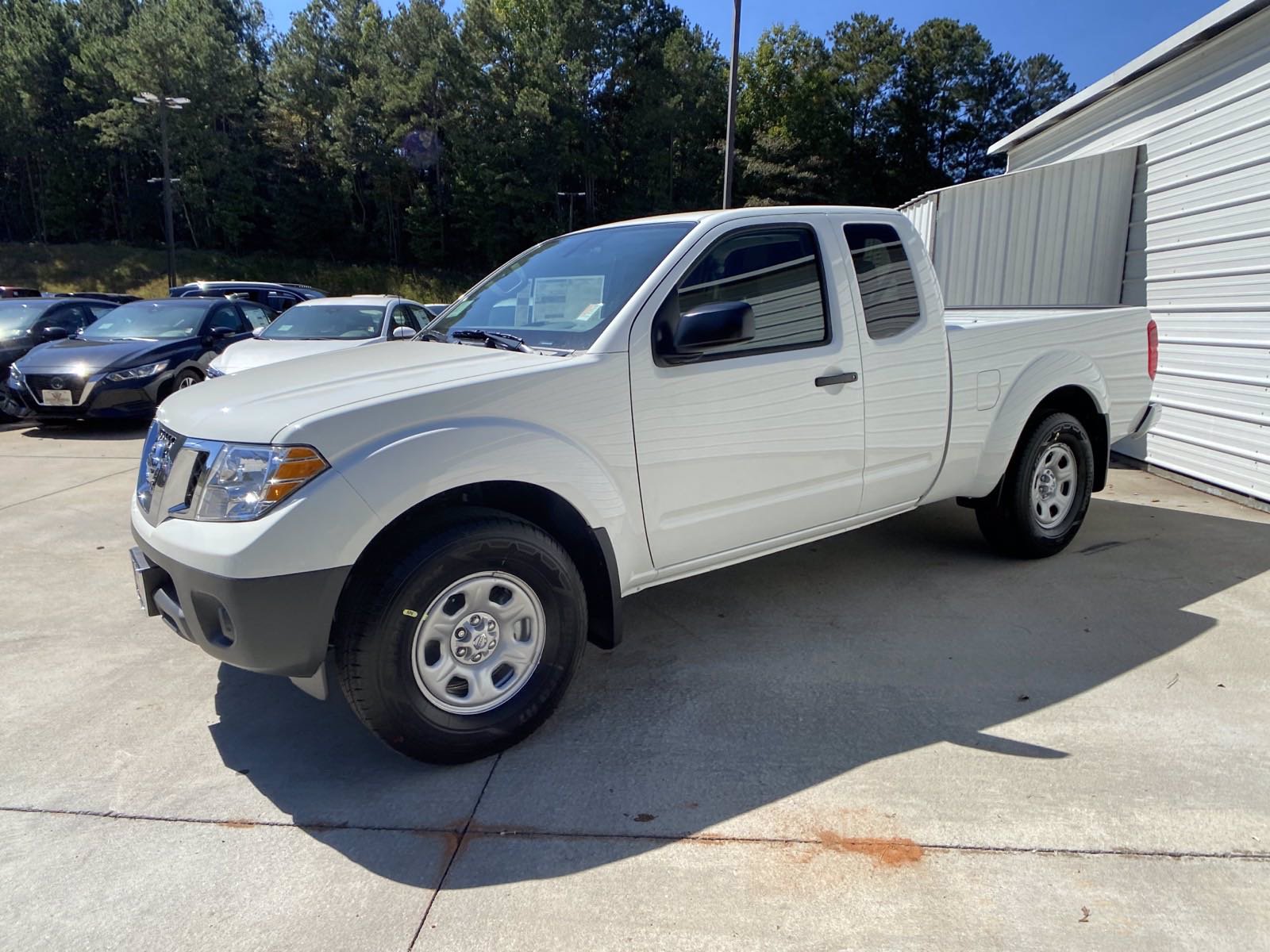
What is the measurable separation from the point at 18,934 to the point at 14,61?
61623 millimetres

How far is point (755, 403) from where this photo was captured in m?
3.51

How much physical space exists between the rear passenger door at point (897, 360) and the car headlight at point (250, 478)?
2465 millimetres

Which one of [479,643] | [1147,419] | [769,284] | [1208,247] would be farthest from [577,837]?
[1208,247]

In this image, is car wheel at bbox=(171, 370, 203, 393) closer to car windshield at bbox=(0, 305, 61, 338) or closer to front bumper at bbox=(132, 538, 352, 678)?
car windshield at bbox=(0, 305, 61, 338)

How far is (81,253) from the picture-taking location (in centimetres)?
4619

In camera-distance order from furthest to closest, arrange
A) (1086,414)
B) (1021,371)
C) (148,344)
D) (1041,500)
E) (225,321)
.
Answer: (225,321) < (148,344) < (1086,414) < (1041,500) < (1021,371)

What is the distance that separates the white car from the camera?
8844 mm

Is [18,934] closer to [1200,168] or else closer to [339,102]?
[1200,168]

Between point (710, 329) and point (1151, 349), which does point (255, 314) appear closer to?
point (710, 329)

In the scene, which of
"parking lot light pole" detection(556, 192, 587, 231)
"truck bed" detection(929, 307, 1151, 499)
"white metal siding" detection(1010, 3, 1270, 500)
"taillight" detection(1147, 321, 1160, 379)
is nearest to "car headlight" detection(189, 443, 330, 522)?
"truck bed" detection(929, 307, 1151, 499)

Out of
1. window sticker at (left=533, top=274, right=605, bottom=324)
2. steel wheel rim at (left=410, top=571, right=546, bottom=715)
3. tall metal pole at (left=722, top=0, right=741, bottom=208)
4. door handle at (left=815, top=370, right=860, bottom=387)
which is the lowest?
steel wheel rim at (left=410, top=571, right=546, bottom=715)

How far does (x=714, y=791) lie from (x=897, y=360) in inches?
86.9

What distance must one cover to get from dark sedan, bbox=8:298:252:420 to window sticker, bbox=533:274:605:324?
7664 millimetres

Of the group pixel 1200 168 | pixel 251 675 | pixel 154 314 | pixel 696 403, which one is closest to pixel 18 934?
pixel 251 675
